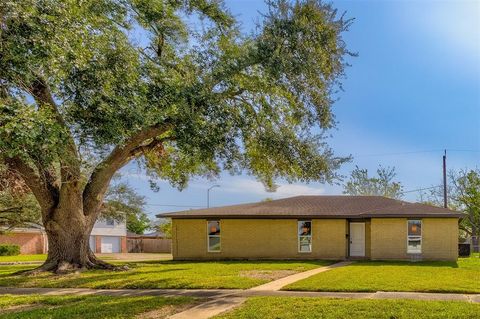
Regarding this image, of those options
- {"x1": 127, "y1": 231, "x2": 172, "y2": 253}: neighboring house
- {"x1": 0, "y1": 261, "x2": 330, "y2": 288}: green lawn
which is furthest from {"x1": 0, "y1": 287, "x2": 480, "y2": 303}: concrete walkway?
{"x1": 127, "y1": 231, "x2": 172, "y2": 253}: neighboring house

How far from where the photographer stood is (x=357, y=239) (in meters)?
23.2

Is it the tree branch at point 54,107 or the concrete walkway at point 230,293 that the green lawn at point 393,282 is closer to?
the concrete walkway at point 230,293

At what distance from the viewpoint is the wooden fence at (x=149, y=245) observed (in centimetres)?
4356

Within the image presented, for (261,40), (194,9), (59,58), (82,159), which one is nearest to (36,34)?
(59,58)

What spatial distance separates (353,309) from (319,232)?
1476 cm

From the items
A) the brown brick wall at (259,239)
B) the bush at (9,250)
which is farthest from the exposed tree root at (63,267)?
the bush at (9,250)

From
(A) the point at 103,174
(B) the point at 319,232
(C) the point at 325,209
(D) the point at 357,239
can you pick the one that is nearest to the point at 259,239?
(B) the point at 319,232

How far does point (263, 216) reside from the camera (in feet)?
75.5

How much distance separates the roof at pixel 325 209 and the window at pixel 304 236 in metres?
0.65

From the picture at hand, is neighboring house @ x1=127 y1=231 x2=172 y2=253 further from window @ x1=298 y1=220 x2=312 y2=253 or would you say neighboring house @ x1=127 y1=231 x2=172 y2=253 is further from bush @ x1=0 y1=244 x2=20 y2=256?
window @ x1=298 y1=220 x2=312 y2=253

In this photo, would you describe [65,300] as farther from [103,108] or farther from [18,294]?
[103,108]

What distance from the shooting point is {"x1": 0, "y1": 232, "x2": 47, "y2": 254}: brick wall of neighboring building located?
4284 centimetres

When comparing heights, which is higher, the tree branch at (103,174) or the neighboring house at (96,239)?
the tree branch at (103,174)

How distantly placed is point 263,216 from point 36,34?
16315 millimetres
